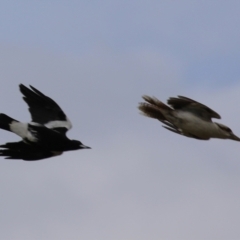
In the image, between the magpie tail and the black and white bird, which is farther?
the black and white bird

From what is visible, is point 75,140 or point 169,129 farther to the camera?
point 169,129

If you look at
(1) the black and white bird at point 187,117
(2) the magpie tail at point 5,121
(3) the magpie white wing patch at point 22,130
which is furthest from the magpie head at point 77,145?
(1) the black and white bird at point 187,117

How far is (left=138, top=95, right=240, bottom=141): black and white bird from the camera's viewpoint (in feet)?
94.9

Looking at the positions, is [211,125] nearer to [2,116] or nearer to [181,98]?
[181,98]

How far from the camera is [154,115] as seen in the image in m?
→ 29.5

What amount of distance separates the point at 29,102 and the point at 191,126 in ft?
8.94

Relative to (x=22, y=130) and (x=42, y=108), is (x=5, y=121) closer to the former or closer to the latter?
(x=22, y=130)

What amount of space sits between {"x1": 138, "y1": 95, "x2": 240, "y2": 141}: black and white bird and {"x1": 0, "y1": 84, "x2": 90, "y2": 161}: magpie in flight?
6.05 ft

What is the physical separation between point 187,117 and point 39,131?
9.10 ft

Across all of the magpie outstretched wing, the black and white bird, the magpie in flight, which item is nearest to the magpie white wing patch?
the magpie in flight

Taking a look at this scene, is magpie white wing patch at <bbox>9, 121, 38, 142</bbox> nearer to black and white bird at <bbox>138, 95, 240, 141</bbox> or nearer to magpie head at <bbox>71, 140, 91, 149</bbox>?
magpie head at <bbox>71, 140, 91, 149</bbox>

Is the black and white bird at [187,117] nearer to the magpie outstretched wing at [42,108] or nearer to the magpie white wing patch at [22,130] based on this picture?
the magpie outstretched wing at [42,108]

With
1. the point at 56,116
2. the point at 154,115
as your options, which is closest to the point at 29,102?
the point at 56,116

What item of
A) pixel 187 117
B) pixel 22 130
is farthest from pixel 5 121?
pixel 187 117
